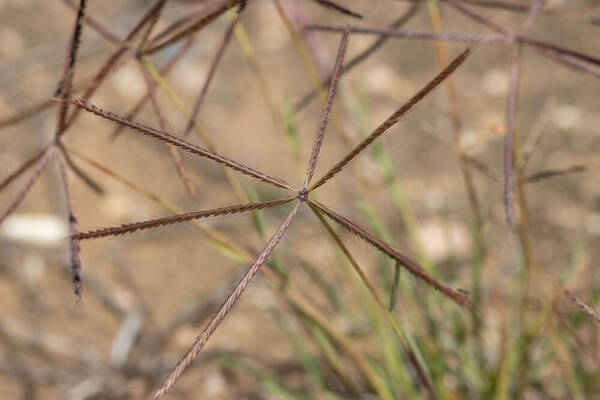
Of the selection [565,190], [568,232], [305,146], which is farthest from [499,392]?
[305,146]

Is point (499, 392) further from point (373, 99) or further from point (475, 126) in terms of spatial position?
point (373, 99)

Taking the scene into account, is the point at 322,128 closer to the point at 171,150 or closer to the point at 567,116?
the point at 171,150

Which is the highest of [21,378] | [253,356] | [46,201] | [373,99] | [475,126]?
[373,99]

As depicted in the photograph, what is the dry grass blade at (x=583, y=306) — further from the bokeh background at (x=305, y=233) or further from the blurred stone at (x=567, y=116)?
the blurred stone at (x=567, y=116)

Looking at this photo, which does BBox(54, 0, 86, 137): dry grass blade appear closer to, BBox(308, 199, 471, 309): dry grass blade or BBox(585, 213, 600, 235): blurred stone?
BBox(308, 199, 471, 309): dry grass blade

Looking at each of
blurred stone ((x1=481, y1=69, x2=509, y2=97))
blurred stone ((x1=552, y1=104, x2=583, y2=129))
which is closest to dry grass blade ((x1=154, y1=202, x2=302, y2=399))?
blurred stone ((x1=552, y1=104, x2=583, y2=129))

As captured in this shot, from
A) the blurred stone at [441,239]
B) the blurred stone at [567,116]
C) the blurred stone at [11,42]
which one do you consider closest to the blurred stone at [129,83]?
the blurred stone at [11,42]

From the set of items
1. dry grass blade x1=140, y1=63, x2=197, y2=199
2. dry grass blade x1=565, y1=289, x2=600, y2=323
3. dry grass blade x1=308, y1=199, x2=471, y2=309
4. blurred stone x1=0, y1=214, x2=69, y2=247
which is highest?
blurred stone x1=0, y1=214, x2=69, y2=247

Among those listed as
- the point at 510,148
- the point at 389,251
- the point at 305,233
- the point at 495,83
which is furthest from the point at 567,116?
the point at 389,251
